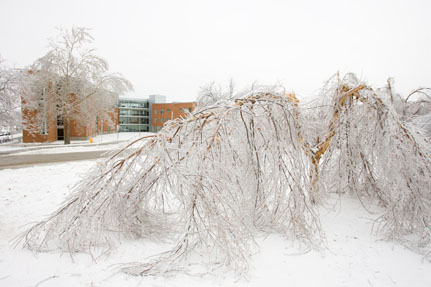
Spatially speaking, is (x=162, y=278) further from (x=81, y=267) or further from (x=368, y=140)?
(x=368, y=140)

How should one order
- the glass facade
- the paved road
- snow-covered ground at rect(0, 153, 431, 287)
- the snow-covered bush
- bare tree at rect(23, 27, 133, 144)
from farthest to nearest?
the glass facade → bare tree at rect(23, 27, 133, 144) → the paved road → the snow-covered bush → snow-covered ground at rect(0, 153, 431, 287)

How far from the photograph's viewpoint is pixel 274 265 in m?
3.65

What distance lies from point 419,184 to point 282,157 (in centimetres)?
250

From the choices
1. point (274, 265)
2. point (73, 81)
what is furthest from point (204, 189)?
point (73, 81)

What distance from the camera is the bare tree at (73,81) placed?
1881 centimetres

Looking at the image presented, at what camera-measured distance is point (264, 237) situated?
444 cm

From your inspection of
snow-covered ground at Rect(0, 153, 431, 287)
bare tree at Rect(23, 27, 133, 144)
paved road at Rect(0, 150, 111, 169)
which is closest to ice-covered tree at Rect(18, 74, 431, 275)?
snow-covered ground at Rect(0, 153, 431, 287)

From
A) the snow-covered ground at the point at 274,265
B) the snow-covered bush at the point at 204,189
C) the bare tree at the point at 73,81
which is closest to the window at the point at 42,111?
A: the bare tree at the point at 73,81

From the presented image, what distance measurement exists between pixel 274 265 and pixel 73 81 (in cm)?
2111

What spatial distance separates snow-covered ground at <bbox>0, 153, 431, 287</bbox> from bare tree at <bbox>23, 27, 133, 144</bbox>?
55.1ft

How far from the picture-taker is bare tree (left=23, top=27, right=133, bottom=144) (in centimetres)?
1881

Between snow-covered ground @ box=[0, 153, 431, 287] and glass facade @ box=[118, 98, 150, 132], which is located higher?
glass facade @ box=[118, 98, 150, 132]

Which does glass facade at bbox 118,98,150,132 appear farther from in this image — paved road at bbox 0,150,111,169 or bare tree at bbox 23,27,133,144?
paved road at bbox 0,150,111,169

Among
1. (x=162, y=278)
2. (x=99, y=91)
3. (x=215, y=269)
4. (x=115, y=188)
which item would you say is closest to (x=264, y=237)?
(x=215, y=269)
